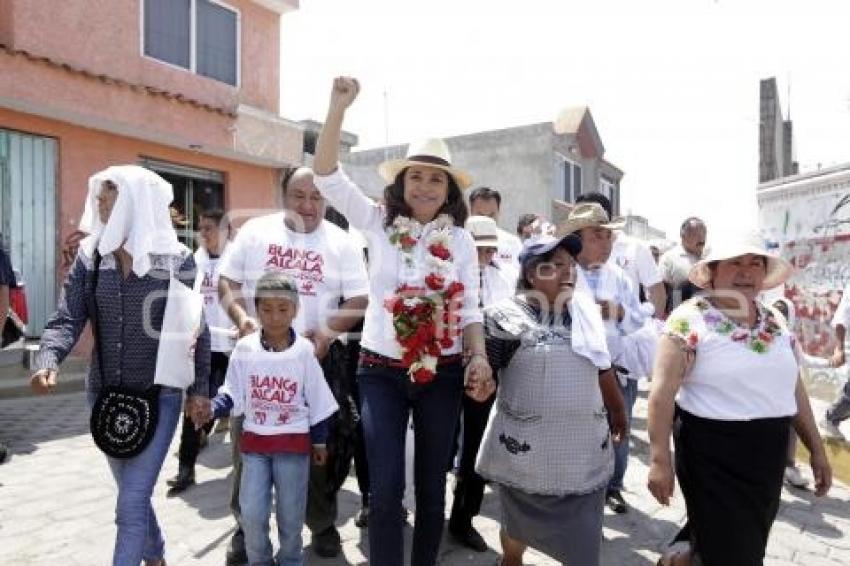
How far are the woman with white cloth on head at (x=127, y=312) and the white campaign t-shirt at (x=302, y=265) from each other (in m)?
0.50

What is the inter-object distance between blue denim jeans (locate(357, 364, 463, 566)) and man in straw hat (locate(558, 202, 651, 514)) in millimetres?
1500

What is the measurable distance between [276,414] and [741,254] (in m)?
2.23

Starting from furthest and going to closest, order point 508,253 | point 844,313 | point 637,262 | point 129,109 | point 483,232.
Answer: point 129,109 < point 844,313 < point 508,253 < point 637,262 < point 483,232

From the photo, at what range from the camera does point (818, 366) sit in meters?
8.37

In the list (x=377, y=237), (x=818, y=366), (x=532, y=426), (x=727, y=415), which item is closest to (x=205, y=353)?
(x=377, y=237)

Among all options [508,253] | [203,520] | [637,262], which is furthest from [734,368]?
[203,520]

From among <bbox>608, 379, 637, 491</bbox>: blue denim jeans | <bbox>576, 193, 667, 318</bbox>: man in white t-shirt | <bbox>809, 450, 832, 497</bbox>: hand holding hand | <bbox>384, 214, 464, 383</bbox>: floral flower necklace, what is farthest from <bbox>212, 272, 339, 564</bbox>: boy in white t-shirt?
<bbox>576, 193, 667, 318</bbox>: man in white t-shirt

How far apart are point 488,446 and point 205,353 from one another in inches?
57.1

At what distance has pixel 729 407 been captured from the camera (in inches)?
110

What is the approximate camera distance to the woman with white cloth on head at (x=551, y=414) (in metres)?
2.94

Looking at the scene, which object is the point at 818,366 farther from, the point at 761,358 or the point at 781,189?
the point at 761,358

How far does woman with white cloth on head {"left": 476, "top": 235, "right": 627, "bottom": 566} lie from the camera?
294 centimetres

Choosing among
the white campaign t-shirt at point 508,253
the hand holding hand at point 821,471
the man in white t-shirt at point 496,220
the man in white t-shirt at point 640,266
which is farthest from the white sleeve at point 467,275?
the man in white t-shirt at point 640,266

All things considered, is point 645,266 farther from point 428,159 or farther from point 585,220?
point 428,159
